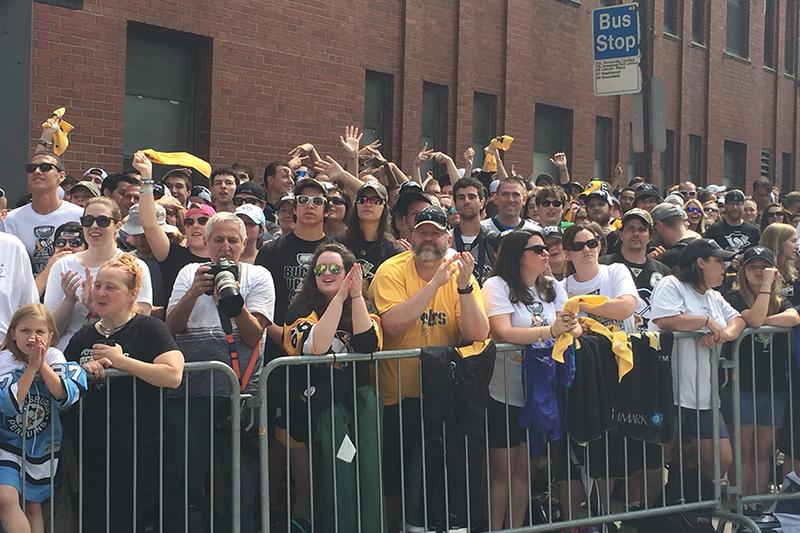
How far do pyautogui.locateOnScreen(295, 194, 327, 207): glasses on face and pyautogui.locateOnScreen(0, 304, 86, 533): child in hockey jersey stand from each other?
208 centimetres

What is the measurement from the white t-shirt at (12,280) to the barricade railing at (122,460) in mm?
597

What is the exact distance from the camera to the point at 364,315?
5.64 m

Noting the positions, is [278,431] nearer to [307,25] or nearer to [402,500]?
[402,500]

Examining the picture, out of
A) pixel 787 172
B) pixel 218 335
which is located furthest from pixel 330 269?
pixel 787 172

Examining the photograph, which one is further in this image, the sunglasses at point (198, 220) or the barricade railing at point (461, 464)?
the sunglasses at point (198, 220)

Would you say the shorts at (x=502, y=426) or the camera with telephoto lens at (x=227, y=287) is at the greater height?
the camera with telephoto lens at (x=227, y=287)

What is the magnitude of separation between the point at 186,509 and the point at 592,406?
2.48 m

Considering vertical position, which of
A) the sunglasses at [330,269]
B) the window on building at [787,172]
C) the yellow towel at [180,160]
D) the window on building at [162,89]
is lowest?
the sunglasses at [330,269]

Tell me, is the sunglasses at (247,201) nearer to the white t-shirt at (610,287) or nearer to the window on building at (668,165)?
the white t-shirt at (610,287)

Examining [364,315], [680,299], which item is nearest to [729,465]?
[680,299]

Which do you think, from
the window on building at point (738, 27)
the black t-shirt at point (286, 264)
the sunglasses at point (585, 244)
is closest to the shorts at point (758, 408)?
the sunglasses at point (585, 244)

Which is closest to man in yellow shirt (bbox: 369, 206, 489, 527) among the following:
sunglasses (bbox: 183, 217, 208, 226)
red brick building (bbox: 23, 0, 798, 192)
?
sunglasses (bbox: 183, 217, 208, 226)

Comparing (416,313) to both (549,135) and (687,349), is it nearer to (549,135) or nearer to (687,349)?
(687,349)

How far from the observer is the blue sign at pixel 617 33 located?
10750mm
